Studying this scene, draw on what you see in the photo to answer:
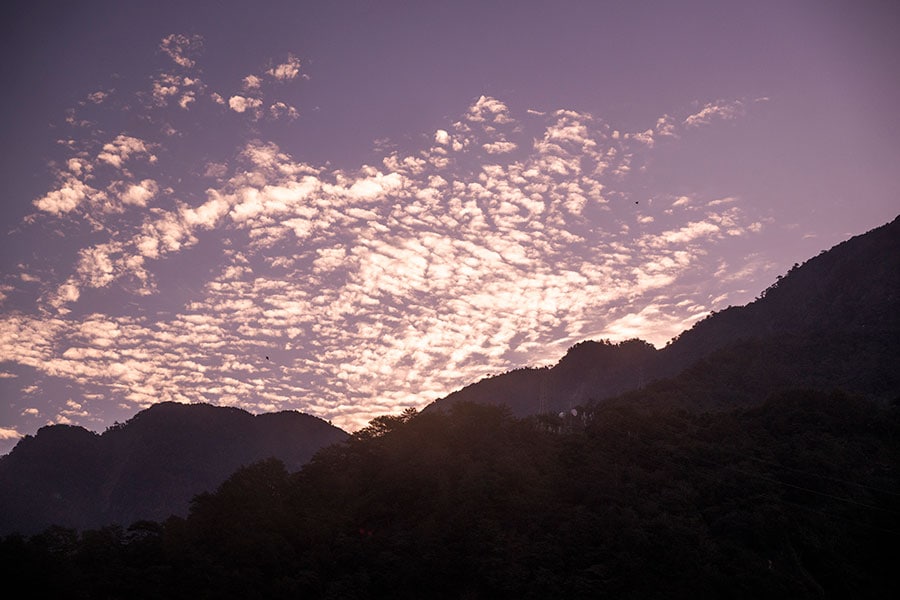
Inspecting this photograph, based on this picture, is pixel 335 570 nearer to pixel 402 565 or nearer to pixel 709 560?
pixel 402 565

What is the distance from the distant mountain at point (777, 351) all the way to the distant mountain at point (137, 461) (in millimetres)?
60353

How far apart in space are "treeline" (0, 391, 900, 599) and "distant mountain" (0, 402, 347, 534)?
103m

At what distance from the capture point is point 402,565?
29.3 meters

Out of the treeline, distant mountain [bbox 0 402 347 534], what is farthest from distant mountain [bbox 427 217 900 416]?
distant mountain [bbox 0 402 347 534]

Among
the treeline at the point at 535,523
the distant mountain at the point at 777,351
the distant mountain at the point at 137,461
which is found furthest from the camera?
the distant mountain at the point at 137,461

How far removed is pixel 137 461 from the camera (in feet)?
502

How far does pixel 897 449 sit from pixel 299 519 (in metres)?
37.7

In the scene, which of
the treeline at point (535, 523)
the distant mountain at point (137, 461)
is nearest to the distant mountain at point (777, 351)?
the treeline at point (535, 523)

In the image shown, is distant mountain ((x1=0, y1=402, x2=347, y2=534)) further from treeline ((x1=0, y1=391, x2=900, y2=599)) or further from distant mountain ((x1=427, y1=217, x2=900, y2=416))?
treeline ((x1=0, y1=391, x2=900, y2=599))

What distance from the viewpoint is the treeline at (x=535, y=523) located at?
2714 centimetres

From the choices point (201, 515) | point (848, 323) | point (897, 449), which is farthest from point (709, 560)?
point (848, 323)

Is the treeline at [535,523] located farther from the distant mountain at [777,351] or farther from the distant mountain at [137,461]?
the distant mountain at [137,461]

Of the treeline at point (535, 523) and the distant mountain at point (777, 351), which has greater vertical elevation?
the distant mountain at point (777, 351)

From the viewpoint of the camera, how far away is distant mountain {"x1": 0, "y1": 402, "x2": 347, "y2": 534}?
140m
